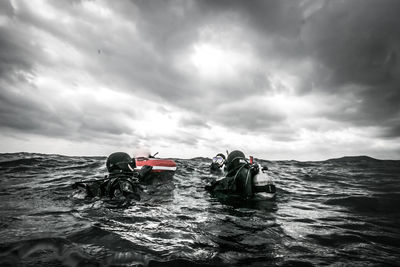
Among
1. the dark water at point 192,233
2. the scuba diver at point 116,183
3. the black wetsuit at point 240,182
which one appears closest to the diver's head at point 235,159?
the black wetsuit at point 240,182

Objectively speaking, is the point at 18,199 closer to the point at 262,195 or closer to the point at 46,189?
the point at 46,189

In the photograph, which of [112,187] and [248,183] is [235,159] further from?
[112,187]

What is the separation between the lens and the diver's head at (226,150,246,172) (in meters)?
8.09

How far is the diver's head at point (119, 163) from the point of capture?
7.44m

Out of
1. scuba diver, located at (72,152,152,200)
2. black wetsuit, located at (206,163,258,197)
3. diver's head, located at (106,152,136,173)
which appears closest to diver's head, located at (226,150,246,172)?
black wetsuit, located at (206,163,258,197)

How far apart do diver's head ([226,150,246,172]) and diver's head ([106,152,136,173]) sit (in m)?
4.23

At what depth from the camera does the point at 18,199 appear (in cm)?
654

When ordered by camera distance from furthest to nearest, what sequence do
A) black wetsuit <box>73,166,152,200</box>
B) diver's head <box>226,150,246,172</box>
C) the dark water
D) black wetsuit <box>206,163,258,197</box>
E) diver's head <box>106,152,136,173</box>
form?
1. diver's head <box>226,150,246,172</box>
2. diver's head <box>106,152,136,173</box>
3. black wetsuit <box>206,163,258,197</box>
4. black wetsuit <box>73,166,152,200</box>
5. the dark water

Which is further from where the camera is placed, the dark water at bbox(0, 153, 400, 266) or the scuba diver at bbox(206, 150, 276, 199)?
the scuba diver at bbox(206, 150, 276, 199)

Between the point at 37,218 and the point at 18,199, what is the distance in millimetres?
3016

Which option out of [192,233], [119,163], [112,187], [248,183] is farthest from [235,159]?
[112,187]

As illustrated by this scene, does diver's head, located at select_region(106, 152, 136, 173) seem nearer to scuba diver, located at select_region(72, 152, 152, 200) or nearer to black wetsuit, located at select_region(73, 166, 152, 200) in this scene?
scuba diver, located at select_region(72, 152, 152, 200)

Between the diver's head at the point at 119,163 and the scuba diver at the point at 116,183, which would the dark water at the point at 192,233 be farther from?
the diver's head at the point at 119,163

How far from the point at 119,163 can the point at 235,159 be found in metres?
4.78
